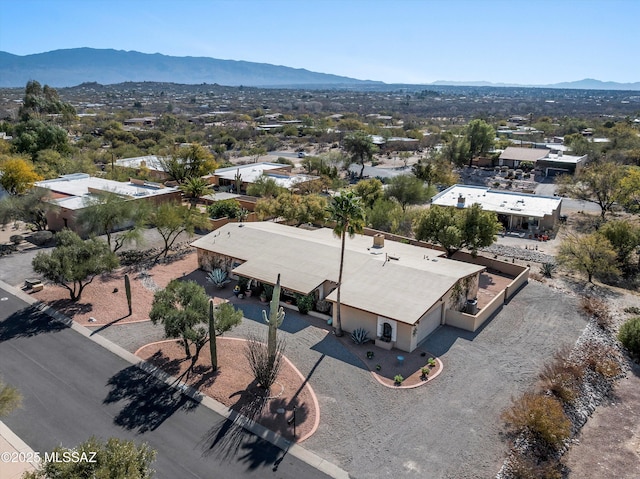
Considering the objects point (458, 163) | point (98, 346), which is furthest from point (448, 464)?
point (458, 163)

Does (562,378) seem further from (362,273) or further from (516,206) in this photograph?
(516,206)

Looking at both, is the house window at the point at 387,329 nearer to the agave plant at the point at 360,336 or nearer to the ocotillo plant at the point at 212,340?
the agave plant at the point at 360,336

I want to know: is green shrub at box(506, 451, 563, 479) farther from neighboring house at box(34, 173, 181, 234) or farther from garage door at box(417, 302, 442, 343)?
neighboring house at box(34, 173, 181, 234)

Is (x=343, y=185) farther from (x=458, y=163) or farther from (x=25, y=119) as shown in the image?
(x=25, y=119)

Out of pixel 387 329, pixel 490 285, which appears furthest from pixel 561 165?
pixel 387 329

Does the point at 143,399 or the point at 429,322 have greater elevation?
the point at 429,322
